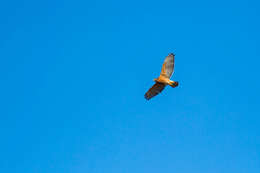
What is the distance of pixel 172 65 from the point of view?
53.5 meters

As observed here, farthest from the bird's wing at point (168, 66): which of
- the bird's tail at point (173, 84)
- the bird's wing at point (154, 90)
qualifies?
the bird's wing at point (154, 90)

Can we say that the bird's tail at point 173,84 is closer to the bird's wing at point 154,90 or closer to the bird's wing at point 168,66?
the bird's wing at point 168,66

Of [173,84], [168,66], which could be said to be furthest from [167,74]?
[173,84]

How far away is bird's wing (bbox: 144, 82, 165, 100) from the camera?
5546cm

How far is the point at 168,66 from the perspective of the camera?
5350cm

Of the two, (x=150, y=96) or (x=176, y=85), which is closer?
(x=176, y=85)

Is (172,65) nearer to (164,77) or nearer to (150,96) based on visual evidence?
(164,77)

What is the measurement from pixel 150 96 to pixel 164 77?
414 cm

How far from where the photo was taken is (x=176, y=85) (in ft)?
173

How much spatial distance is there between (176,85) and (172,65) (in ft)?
8.97

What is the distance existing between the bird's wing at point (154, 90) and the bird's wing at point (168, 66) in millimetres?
1986

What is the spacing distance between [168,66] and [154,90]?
447cm

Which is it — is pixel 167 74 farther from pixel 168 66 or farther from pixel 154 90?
pixel 154 90

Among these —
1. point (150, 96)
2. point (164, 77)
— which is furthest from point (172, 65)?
point (150, 96)
